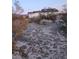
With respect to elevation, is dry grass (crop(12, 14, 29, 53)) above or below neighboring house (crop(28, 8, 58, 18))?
below

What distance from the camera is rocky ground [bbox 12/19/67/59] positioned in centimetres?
117

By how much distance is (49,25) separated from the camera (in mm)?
1174

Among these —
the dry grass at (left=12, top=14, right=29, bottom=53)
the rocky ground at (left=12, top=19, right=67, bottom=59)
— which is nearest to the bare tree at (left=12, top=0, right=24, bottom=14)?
the dry grass at (left=12, top=14, right=29, bottom=53)

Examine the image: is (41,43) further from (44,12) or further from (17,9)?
(17,9)

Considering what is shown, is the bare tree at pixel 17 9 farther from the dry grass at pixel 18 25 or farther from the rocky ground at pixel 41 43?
the rocky ground at pixel 41 43

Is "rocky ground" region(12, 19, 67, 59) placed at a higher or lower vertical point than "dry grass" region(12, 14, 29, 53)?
lower

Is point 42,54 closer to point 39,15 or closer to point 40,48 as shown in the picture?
point 40,48

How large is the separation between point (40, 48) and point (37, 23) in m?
0.26

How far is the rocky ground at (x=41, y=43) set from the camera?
3.83 feet

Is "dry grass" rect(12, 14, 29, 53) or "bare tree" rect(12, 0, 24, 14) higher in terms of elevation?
"bare tree" rect(12, 0, 24, 14)

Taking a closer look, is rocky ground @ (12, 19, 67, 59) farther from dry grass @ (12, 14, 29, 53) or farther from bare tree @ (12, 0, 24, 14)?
bare tree @ (12, 0, 24, 14)

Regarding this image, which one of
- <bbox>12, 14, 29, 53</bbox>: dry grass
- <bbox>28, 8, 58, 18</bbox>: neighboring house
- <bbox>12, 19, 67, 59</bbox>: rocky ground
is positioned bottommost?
<bbox>12, 19, 67, 59</bbox>: rocky ground
